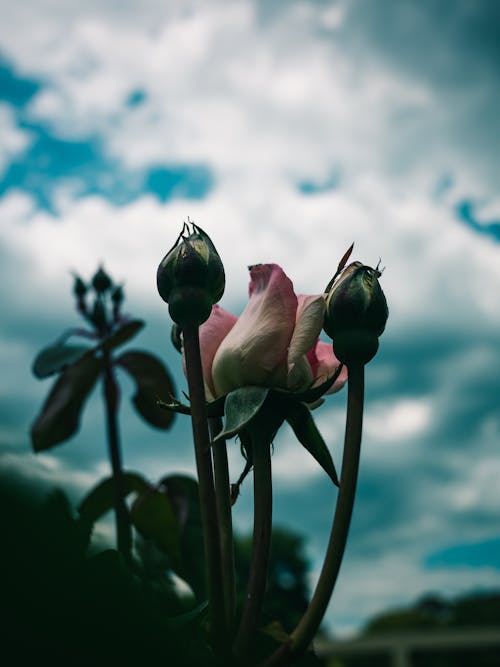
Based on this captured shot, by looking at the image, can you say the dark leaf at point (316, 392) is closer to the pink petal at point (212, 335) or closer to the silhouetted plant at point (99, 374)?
the pink petal at point (212, 335)

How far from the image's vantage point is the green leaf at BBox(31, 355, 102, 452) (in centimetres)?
89

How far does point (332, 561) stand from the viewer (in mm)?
318

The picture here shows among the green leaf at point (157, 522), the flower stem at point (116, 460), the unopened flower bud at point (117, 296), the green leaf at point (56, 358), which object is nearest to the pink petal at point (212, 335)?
the flower stem at point (116, 460)

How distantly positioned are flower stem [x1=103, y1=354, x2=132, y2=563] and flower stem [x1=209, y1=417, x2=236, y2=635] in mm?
81

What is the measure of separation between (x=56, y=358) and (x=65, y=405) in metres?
0.07

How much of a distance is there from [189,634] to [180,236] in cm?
19

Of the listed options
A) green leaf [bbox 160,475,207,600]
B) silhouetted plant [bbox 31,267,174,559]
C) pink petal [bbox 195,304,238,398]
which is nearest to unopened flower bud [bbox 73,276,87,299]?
silhouetted plant [bbox 31,267,174,559]

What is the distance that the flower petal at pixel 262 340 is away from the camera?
38 cm

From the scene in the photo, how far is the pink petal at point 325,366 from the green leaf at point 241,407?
46mm

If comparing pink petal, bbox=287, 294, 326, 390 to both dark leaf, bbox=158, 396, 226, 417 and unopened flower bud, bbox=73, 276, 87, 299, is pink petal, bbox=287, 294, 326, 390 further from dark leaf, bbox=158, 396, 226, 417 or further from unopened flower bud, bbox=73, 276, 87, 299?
unopened flower bud, bbox=73, 276, 87, 299

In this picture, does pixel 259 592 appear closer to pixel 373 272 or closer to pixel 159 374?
pixel 373 272

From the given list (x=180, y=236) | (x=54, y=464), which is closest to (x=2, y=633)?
(x=54, y=464)

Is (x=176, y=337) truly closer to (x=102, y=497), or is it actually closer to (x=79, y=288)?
(x=102, y=497)

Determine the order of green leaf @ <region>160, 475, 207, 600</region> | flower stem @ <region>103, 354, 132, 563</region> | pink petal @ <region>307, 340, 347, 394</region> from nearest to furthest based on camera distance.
→ pink petal @ <region>307, 340, 347, 394</region>, flower stem @ <region>103, 354, 132, 563</region>, green leaf @ <region>160, 475, 207, 600</region>
